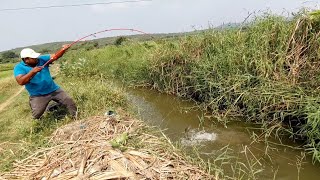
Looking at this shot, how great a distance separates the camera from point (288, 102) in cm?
566

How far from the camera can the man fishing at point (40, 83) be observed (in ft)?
21.1

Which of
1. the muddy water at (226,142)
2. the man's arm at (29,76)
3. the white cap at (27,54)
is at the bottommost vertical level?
the muddy water at (226,142)

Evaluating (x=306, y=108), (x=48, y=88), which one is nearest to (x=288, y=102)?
(x=306, y=108)

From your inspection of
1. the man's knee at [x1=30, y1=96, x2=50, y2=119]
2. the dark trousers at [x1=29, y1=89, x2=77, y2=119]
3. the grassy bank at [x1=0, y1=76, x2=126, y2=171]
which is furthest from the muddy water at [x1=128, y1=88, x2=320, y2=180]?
the man's knee at [x1=30, y1=96, x2=50, y2=119]

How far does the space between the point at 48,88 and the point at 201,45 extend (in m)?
3.78

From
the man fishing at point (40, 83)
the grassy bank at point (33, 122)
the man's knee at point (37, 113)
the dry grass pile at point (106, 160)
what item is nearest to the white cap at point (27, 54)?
the man fishing at point (40, 83)

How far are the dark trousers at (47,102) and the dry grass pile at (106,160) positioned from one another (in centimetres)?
185

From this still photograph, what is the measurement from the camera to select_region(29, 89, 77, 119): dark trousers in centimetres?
669

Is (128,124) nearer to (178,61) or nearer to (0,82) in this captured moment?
(178,61)

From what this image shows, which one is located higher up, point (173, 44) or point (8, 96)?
point (173, 44)

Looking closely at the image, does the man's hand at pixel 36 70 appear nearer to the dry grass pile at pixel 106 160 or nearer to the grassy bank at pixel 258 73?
the dry grass pile at pixel 106 160

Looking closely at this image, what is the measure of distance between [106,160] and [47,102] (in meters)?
3.41

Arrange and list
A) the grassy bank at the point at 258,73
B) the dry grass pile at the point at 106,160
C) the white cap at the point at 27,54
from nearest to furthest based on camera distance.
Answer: the dry grass pile at the point at 106,160
the grassy bank at the point at 258,73
the white cap at the point at 27,54

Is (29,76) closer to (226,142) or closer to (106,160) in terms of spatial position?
(106,160)
